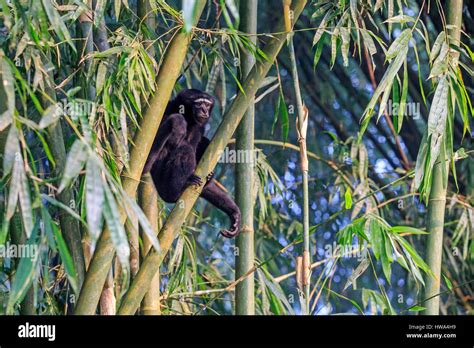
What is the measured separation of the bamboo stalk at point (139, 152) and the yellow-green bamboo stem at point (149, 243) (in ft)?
1.20

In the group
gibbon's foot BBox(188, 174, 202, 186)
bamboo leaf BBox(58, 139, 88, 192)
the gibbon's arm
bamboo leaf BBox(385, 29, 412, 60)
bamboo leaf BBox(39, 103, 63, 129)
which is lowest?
bamboo leaf BBox(58, 139, 88, 192)

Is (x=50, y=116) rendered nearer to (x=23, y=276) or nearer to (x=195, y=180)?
(x=23, y=276)

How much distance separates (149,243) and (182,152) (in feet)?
2.90

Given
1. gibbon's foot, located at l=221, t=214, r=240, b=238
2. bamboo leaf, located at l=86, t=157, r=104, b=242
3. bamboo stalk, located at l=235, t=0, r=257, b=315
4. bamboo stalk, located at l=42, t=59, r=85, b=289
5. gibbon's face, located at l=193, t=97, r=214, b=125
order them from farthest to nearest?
gibbon's face, located at l=193, t=97, r=214, b=125 → gibbon's foot, located at l=221, t=214, r=240, b=238 → bamboo stalk, located at l=235, t=0, r=257, b=315 → bamboo stalk, located at l=42, t=59, r=85, b=289 → bamboo leaf, located at l=86, t=157, r=104, b=242

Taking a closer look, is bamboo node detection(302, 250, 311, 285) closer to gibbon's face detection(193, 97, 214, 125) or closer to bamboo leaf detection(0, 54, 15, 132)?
bamboo leaf detection(0, 54, 15, 132)

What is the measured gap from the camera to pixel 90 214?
1.39 metres

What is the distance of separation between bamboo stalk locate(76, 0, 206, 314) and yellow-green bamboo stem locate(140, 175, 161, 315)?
365 mm

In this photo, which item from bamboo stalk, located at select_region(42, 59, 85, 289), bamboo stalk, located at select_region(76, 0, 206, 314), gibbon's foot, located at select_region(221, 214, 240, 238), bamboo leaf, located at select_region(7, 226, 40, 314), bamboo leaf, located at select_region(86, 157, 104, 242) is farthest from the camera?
gibbon's foot, located at select_region(221, 214, 240, 238)

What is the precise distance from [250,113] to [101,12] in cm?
50

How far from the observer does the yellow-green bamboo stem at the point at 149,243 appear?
7.73 ft

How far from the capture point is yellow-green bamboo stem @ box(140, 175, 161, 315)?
236 centimetres

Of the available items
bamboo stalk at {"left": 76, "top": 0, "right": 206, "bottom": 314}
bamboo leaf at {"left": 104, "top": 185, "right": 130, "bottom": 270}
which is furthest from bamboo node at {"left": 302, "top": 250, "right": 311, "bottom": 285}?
bamboo leaf at {"left": 104, "top": 185, "right": 130, "bottom": 270}

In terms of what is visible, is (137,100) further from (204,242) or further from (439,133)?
(204,242)
